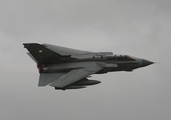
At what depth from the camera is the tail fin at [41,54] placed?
156 feet

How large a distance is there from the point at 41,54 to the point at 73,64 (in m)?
Result: 3.74

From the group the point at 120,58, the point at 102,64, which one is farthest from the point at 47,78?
the point at 120,58

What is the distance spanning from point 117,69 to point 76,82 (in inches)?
235

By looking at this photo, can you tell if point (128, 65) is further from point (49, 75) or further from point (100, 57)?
point (49, 75)

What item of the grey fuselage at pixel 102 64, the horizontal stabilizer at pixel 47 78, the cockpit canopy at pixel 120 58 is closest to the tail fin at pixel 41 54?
the grey fuselage at pixel 102 64

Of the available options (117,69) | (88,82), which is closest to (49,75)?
(88,82)

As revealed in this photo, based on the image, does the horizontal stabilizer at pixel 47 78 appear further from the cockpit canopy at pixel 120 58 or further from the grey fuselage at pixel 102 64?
the cockpit canopy at pixel 120 58

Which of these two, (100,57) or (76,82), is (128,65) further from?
(76,82)

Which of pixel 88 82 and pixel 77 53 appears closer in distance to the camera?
pixel 88 82

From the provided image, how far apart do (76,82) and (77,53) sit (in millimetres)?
5137

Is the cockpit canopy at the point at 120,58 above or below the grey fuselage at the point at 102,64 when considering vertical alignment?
above

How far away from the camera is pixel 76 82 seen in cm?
4631

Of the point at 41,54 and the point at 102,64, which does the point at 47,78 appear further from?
the point at 102,64

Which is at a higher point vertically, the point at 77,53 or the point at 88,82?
the point at 77,53
